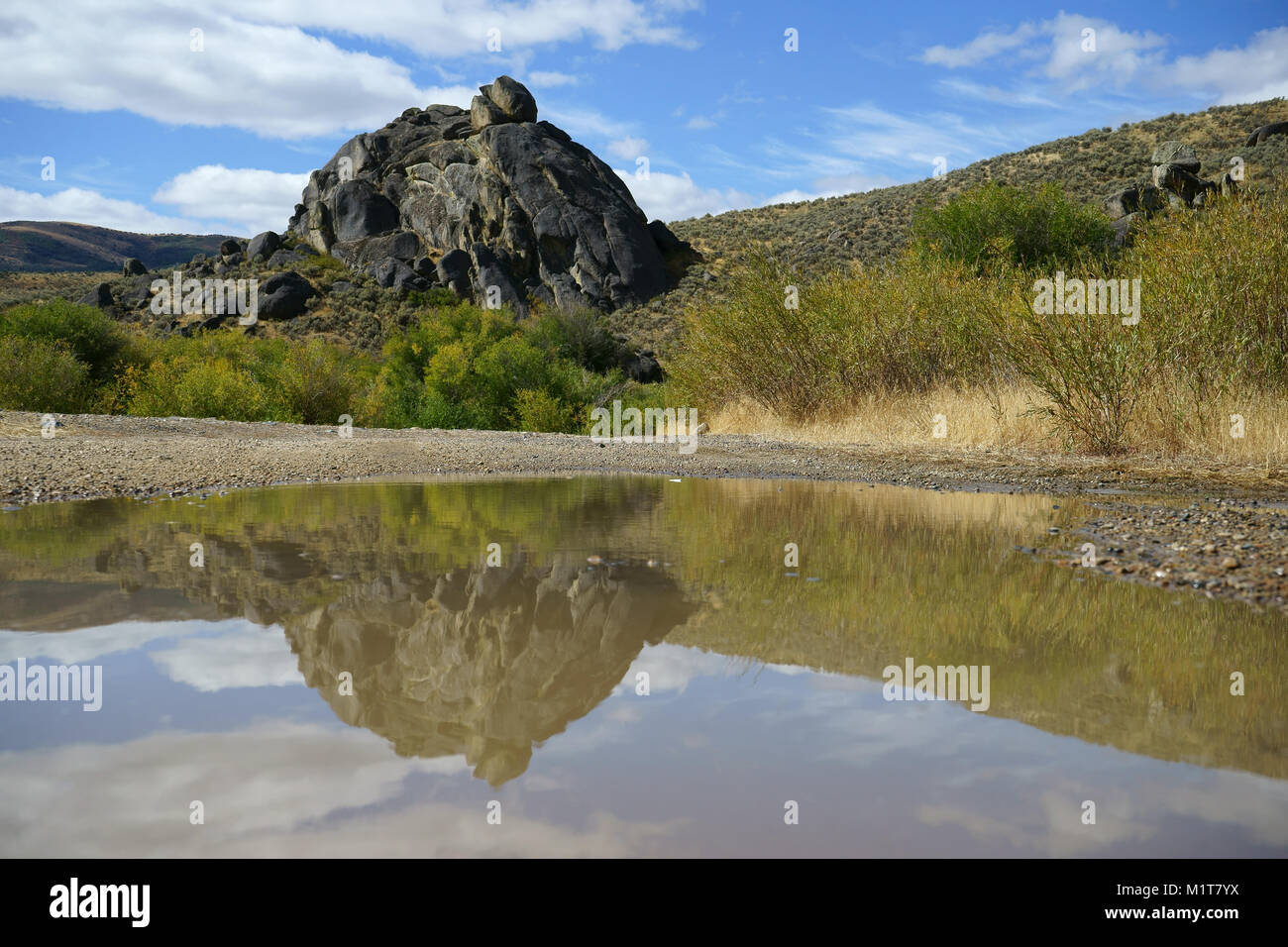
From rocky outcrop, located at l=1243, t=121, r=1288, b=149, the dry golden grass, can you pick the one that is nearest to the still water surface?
the dry golden grass

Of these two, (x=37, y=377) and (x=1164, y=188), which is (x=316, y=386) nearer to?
(x=37, y=377)

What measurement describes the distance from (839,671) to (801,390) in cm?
1421

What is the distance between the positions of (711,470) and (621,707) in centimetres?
904

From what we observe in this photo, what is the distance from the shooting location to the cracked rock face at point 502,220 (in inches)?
2480

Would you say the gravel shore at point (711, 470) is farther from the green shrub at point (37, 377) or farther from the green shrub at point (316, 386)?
the green shrub at point (37, 377)

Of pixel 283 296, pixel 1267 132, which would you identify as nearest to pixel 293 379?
pixel 283 296

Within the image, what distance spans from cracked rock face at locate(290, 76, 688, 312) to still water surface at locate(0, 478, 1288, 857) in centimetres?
5483


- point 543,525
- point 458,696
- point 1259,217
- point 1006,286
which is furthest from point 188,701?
point 1006,286

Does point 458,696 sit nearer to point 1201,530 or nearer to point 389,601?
point 389,601

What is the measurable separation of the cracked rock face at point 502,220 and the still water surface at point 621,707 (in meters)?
54.8

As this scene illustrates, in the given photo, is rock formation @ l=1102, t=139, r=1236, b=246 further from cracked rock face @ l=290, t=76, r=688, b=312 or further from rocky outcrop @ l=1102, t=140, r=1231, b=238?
cracked rock face @ l=290, t=76, r=688, b=312

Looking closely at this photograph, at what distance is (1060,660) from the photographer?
379 centimetres

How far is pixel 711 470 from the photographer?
39.9 feet

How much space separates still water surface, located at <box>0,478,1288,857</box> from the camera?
2.32m
